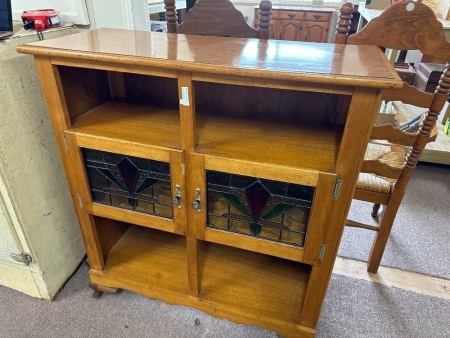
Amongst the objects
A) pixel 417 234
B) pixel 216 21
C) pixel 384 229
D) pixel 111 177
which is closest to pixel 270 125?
pixel 216 21

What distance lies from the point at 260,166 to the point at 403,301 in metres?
1.07

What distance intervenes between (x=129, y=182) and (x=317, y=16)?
446 centimetres

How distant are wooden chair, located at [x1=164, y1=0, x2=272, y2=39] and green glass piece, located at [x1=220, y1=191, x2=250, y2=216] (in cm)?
59

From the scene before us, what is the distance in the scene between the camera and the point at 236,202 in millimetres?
1016

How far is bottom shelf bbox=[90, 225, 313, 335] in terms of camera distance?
124 cm

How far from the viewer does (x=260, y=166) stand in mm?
890

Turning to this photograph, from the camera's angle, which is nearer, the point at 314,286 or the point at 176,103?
the point at 314,286

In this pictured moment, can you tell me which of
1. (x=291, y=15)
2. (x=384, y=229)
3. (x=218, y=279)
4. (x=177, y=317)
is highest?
(x=291, y=15)

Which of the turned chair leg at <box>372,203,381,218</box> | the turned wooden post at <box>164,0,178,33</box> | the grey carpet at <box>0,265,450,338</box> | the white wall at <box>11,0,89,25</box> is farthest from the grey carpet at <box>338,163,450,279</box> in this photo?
the white wall at <box>11,0,89,25</box>

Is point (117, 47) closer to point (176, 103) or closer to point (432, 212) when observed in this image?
point (176, 103)

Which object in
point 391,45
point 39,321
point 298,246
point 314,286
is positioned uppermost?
point 391,45

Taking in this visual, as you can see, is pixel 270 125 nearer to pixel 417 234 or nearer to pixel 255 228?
pixel 255 228

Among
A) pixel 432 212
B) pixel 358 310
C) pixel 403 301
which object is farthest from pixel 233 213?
pixel 432 212

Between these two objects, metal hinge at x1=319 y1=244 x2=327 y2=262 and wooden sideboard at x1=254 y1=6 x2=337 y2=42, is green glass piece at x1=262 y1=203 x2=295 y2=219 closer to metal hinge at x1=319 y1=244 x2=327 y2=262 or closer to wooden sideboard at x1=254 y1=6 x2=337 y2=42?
metal hinge at x1=319 y1=244 x2=327 y2=262
